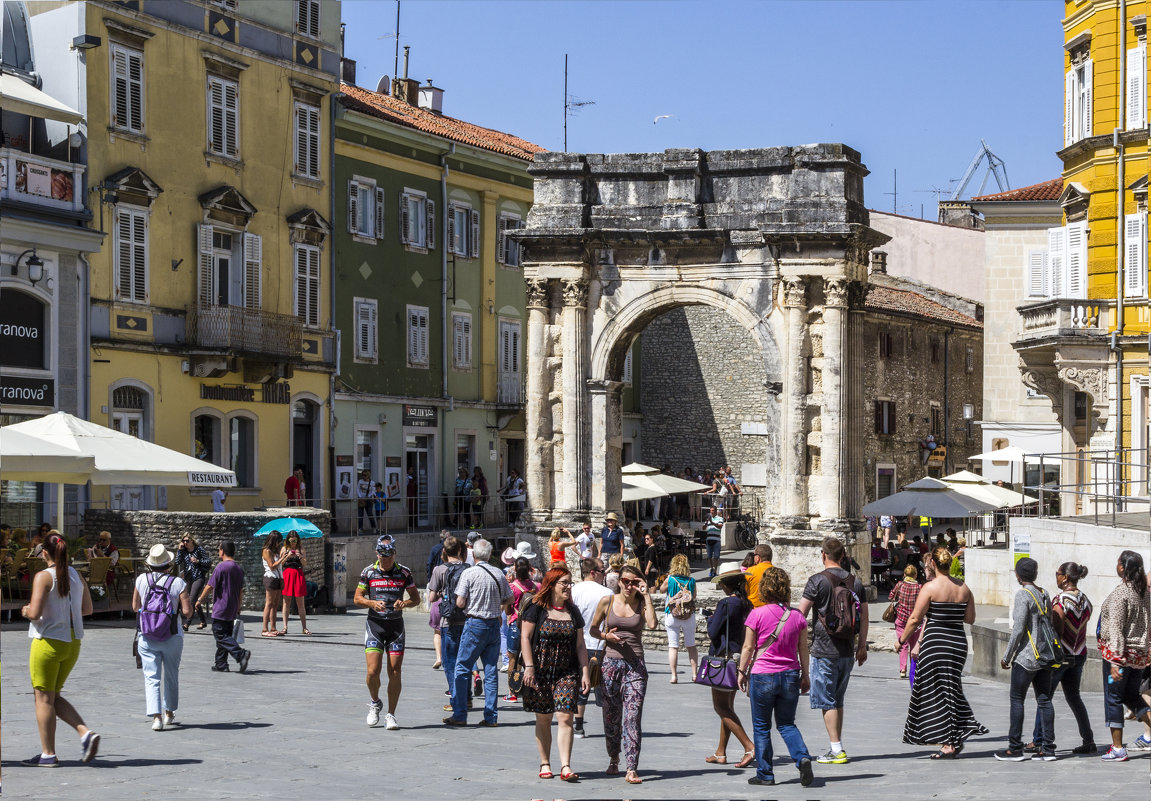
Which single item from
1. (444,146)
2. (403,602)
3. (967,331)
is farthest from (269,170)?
(967,331)

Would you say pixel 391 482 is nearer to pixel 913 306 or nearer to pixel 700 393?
pixel 700 393

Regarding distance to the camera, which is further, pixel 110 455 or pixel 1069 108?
pixel 1069 108

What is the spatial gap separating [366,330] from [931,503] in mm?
15406

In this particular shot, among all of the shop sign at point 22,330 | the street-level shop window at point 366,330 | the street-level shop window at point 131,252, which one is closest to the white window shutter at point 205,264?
the street-level shop window at point 131,252

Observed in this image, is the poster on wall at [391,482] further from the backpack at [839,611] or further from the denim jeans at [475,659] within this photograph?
the backpack at [839,611]

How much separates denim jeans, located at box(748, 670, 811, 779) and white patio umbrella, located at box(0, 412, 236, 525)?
13110 mm

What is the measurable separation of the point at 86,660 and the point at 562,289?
14.7 m

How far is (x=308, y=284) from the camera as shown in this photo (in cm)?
3984

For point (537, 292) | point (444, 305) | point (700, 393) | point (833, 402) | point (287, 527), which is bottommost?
point (287, 527)

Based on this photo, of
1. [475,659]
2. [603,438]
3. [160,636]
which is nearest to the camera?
[160,636]

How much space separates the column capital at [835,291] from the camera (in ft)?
101

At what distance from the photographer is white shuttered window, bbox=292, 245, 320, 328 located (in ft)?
129

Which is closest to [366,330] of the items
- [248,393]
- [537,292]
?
[248,393]

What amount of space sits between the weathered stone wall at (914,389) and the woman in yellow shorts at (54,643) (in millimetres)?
44059
